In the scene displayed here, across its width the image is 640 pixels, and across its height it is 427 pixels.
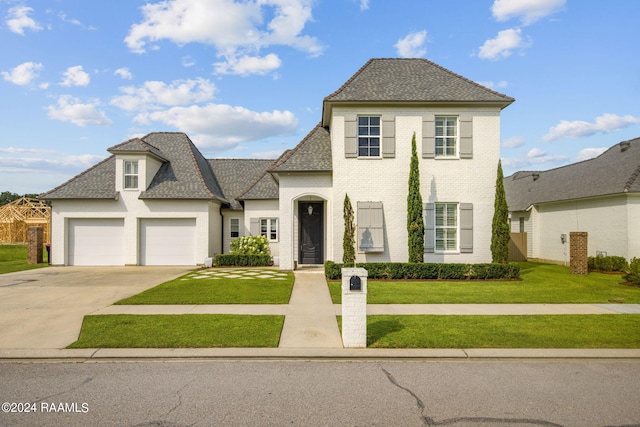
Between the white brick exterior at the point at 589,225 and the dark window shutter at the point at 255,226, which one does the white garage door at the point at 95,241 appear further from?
the white brick exterior at the point at 589,225

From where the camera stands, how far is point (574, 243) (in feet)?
53.8

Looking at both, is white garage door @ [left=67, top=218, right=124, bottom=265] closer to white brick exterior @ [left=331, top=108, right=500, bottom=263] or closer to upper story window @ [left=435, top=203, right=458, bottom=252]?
white brick exterior @ [left=331, top=108, right=500, bottom=263]

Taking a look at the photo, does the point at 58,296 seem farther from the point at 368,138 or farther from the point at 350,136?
the point at 368,138

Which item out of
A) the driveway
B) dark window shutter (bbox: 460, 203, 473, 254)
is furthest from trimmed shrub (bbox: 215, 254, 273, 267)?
dark window shutter (bbox: 460, 203, 473, 254)

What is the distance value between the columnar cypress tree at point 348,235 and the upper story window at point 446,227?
3725mm

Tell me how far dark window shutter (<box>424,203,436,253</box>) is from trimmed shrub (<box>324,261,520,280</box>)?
139 cm

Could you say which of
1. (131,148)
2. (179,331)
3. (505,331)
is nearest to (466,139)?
(505,331)

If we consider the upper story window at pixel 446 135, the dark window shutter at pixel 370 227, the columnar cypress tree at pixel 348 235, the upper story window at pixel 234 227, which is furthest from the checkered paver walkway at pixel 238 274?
the upper story window at pixel 446 135

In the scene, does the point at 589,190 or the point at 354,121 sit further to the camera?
the point at 589,190

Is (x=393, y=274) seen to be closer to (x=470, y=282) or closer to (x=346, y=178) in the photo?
(x=470, y=282)

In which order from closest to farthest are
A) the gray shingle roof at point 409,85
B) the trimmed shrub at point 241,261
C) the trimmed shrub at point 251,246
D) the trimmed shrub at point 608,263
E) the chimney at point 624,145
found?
the gray shingle roof at point 409,85 < the trimmed shrub at point 608,263 < the trimmed shrub at point 241,261 < the trimmed shrub at point 251,246 < the chimney at point 624,145

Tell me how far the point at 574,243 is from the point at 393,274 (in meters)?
8.48

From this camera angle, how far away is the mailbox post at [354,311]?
659 cm

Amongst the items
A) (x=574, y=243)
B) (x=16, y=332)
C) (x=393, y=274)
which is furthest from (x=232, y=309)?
(x=574, y=243)
